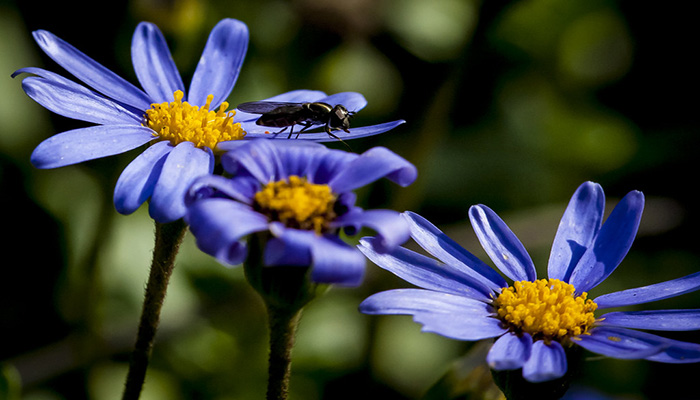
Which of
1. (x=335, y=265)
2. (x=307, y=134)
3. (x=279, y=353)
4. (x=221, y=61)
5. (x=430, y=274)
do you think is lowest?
(x=279, y=353)

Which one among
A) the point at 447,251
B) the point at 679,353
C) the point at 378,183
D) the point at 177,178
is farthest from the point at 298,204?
the point at 378,183

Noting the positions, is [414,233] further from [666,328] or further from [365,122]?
[365,122]

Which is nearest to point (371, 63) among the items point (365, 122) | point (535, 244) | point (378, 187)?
point (365, 122)

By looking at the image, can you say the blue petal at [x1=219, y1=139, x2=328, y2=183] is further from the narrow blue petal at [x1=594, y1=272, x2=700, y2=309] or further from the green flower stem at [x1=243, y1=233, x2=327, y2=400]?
the narrow blue petal at [x1=594, y1=272, x2=700, y2=309]

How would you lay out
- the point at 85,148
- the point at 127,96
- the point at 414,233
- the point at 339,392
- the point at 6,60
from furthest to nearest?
the point at 6,60, the point at 339,392, the point at 127,96, the point at 414,233, the point at 85,148

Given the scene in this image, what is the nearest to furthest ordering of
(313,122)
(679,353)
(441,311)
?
1. (679,353)
2. (441,311)
3. (313,122)

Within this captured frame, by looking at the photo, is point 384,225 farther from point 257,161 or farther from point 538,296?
point 538,296
